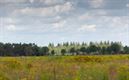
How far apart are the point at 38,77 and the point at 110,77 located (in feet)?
9.80

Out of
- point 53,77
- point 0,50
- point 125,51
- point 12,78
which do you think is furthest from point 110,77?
point 125,51

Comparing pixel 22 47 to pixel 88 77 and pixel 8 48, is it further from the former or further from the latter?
pixel 88 77

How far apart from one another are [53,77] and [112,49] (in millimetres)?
130037

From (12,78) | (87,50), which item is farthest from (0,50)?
(12,78)

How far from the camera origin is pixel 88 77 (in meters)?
18.4

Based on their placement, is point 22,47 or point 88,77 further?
point 22,47

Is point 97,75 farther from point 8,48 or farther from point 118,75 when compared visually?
point 8,48

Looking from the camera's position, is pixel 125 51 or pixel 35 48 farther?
pixel 125 51

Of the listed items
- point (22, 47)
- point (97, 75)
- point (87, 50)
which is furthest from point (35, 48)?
point (97, 75)

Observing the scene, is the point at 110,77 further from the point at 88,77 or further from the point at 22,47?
the point at 22,47

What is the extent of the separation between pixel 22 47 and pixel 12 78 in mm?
114599

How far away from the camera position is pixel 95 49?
476 ft

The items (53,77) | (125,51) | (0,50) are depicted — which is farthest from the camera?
(125,51)

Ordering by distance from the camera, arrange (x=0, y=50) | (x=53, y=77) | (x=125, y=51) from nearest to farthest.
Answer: (x=53, y=77)
(x=0, y=50)
(x=125, y=51)
